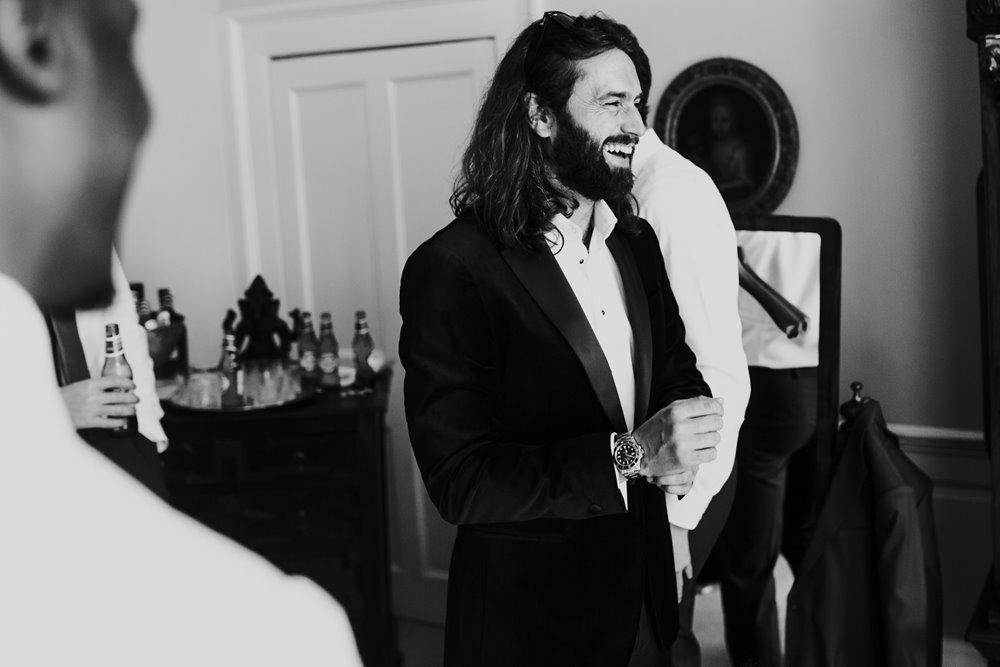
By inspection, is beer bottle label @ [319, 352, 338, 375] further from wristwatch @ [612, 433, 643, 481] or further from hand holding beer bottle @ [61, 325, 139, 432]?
hand holding beer bottle @ [61, 325, 139, 432]

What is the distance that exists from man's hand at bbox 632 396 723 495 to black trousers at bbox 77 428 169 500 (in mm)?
597

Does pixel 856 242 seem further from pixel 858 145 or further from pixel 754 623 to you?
pixel 754 623

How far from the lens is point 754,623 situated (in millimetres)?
2557

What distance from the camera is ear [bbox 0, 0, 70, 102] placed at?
2.97ft

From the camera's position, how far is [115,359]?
94 centimetres

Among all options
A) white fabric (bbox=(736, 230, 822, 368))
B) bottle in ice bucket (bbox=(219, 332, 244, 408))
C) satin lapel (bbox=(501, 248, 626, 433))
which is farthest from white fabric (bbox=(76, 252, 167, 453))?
white fabric (bbox=(736, 230, 822, 368))

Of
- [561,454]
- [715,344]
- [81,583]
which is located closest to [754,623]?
[715,344]

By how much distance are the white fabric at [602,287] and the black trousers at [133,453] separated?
626 mm

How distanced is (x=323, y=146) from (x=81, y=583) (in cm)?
220

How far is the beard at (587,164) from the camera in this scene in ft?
4.73

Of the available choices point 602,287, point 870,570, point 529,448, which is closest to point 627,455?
point 529,448

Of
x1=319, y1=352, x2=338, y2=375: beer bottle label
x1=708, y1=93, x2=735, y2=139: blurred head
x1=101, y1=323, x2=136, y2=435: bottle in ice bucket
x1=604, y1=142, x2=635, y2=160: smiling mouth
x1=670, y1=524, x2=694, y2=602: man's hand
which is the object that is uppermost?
x1=708, y1=93, x2=735, y2=139: blurred head

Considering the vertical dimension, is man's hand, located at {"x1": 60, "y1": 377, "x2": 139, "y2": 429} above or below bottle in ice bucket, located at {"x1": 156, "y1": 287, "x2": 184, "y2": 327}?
below

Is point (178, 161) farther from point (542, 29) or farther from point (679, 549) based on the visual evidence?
point (679, 549)
